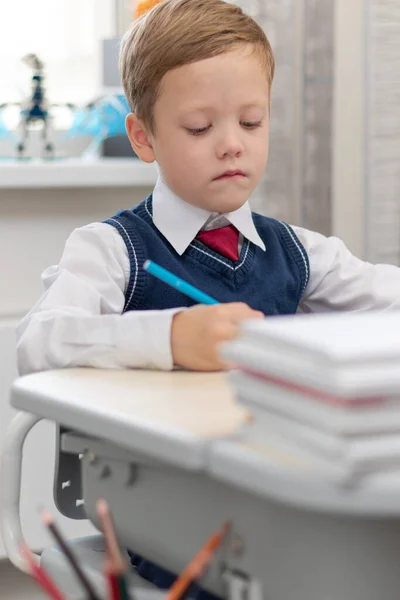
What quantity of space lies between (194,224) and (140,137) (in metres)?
0.13

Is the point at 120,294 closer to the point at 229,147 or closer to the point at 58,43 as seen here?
the point at 229,147

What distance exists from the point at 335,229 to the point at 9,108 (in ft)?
2.77

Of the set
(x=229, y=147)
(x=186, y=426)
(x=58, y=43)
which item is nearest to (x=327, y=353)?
(x=186, y=426)

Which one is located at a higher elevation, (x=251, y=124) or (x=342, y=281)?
(x=251, y=124)

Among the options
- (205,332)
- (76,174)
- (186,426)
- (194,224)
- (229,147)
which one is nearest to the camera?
(186,426)

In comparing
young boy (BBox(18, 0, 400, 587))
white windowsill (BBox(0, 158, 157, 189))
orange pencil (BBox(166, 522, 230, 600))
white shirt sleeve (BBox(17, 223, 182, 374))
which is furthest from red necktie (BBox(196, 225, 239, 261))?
white windowsill (BBox(0, 158, 157, 189))

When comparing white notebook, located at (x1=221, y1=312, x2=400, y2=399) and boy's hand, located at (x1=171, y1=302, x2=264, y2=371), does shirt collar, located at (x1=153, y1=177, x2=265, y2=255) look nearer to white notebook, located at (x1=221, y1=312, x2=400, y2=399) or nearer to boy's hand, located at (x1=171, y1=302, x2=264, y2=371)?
boy's hand, located at (x1=171, y1=302, x2=264, y2=371)

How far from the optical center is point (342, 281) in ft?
4.51

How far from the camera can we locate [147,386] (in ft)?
3.00

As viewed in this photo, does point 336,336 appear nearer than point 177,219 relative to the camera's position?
Yes

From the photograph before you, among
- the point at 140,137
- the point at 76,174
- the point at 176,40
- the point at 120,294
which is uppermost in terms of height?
the point at 176,40

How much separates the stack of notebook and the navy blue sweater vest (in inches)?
23.7

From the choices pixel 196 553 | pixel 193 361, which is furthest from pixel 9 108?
pixel 196 553

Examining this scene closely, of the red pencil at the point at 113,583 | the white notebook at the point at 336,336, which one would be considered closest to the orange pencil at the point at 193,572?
the red pencil at the point at 113,583
